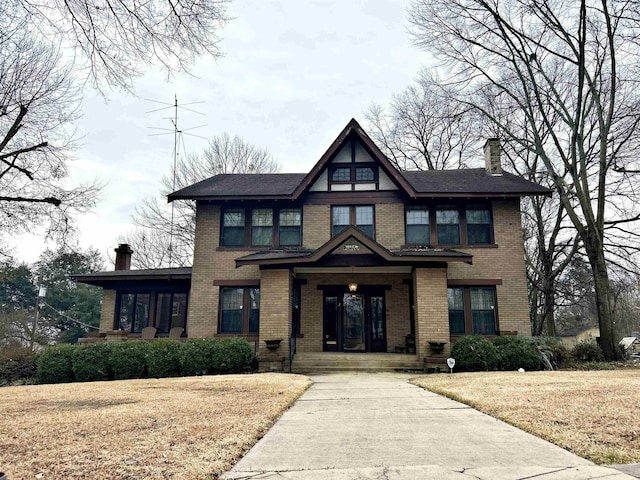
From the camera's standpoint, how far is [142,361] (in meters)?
13.0

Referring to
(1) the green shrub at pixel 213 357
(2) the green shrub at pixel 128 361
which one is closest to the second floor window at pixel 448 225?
(1) the green shrub at pixel 213 357

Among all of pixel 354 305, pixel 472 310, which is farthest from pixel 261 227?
pixel 472 310

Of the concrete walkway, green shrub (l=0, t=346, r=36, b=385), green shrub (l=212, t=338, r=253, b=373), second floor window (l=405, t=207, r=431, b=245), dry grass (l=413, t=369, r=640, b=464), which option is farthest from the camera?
second floor window (l=405, t=207, r=431, b=245)

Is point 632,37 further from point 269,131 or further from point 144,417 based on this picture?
point 269,131

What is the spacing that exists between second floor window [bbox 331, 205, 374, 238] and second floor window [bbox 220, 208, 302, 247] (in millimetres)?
1358

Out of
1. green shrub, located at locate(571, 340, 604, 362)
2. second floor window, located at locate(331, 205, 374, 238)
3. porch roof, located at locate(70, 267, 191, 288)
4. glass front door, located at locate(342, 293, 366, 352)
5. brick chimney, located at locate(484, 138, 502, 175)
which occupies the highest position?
brick chimney, located at locate(484, 138, 502, 175)

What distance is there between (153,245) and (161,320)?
17877 mm

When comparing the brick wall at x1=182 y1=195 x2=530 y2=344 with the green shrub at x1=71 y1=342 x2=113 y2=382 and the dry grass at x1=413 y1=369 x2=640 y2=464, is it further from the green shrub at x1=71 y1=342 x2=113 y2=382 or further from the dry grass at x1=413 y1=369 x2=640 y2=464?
the dry grass at x1=413 y1=369 x2=640 y2=464

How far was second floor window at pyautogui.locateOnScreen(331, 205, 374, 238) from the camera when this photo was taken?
16.5m

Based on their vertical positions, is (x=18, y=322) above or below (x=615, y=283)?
below

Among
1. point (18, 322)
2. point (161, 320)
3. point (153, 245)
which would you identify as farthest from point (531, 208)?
point (18, 322)

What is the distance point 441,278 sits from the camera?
555 inches

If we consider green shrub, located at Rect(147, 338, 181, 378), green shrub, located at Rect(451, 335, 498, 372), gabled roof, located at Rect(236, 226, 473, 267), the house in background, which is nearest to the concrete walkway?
green shrub, located at Rect(451, 335, 498, 372)

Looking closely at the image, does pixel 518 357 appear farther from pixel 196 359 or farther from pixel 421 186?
pixel 196 359
